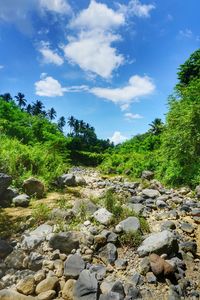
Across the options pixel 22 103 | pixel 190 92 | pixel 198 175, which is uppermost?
pixel 22 103

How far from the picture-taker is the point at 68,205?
9.27 m

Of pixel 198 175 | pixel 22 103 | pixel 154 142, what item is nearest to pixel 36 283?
pixel 198 175

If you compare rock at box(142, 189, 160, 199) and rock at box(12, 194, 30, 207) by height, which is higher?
rock at box(142, 189, 160, 199)

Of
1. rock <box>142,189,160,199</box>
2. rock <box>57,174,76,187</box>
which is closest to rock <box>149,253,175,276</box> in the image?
rock <box>142,189,160,199</box>

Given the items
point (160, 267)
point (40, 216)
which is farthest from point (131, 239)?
point (40, 216)

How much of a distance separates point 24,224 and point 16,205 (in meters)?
1.83

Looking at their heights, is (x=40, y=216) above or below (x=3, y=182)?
below

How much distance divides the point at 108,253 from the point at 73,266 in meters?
1.01

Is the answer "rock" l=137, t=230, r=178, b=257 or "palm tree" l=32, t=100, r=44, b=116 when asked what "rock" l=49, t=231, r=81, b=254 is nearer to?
"rock" l=137, t=230, r=178, b=257

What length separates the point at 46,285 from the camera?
511 centimetres

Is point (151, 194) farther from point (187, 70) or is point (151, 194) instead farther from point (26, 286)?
point (187, 70)

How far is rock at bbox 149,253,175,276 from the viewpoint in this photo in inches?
224

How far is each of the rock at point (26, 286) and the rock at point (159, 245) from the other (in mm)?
2356

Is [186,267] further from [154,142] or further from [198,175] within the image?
[154,142]
